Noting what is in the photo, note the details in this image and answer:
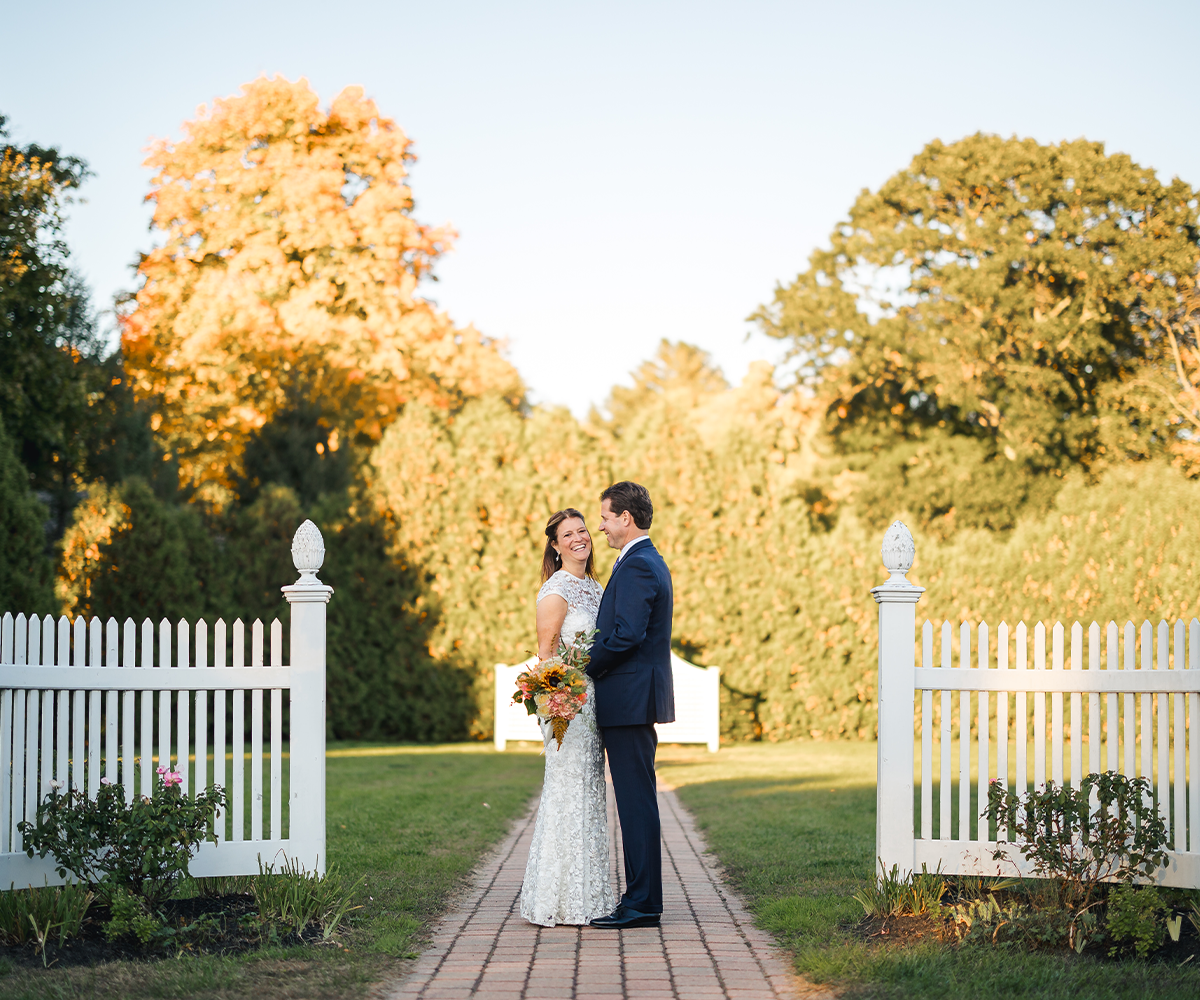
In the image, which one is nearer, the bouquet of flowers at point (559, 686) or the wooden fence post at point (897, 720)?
the bouquet of flowers at point (559, 686)

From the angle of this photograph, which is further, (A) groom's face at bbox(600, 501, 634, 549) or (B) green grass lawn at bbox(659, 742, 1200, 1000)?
(A) groom's face at bbox(600, 501, 634, 549)

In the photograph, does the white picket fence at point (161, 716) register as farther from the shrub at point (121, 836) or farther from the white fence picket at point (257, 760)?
the shrub at point (121, 836)

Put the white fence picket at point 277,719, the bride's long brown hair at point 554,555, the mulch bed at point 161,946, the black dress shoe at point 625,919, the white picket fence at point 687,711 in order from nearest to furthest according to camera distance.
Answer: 1. the mulch bed at point 161,946
2. the black dress shoe at point 625,919
3. the white fence picket at point 277,719
4. the bride's long brown hair at point 554,555
5. the white picket fence at point 687,711

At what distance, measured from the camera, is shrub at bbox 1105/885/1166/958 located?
4.65 metres

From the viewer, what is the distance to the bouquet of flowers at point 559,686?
17.0 feet

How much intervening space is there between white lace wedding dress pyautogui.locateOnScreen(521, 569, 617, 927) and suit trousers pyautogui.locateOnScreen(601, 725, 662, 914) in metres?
0.13

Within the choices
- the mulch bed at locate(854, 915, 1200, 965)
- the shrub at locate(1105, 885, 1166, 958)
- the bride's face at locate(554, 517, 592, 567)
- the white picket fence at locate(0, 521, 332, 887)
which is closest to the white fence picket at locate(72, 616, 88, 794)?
the white picket fence at locate(0, 521, 332, 887)

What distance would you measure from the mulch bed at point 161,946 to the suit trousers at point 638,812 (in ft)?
4.68

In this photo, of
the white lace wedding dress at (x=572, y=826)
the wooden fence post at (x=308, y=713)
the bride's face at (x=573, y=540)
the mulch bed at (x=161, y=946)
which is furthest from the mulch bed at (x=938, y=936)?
the wooden fence post at (x=308, y=713)

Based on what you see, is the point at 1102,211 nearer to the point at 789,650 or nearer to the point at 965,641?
the point at 789,650

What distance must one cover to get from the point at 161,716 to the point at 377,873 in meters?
1.74

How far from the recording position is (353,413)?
2098cm

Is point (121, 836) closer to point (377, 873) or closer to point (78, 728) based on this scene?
point (78, 728)

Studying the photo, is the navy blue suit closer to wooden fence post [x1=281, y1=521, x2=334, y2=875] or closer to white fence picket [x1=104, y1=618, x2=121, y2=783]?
wooden fence post [x1=281, y1=521, x2=334, y2=875]
